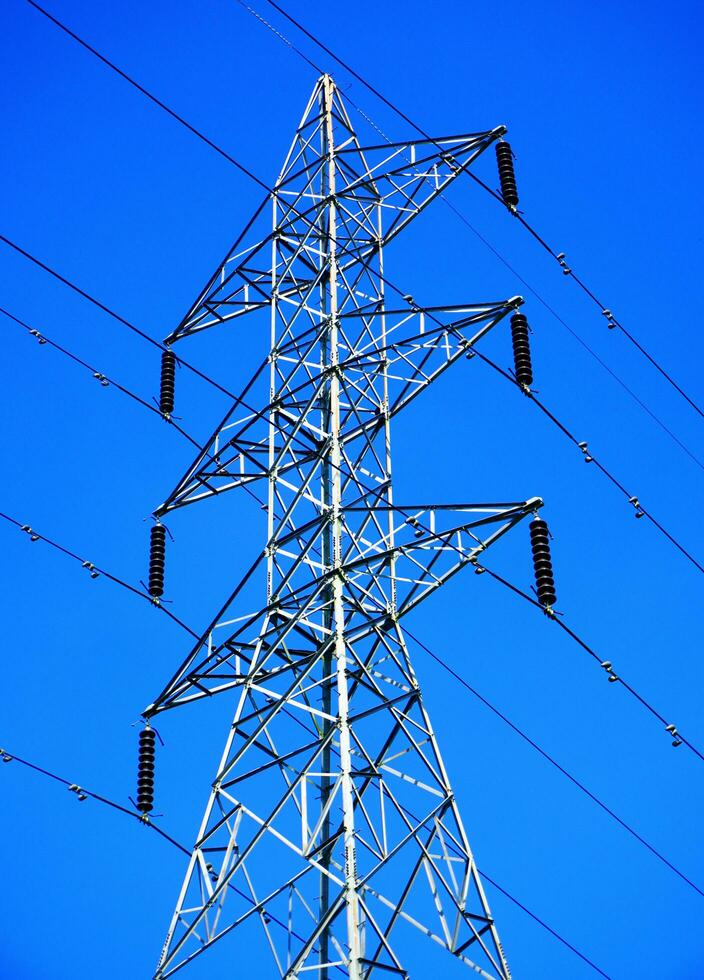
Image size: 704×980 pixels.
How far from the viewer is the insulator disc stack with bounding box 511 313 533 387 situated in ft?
96.8

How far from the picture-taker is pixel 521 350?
29828 millimetres

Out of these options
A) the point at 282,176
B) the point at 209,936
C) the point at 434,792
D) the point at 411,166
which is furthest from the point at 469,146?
the point at 209,936

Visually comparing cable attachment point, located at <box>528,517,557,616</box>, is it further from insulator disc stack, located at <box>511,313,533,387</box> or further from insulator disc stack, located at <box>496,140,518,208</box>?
insulator disc stack, located at <box>496,140,518,208</box>

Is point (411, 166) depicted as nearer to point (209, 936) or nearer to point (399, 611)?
point (399, 611)

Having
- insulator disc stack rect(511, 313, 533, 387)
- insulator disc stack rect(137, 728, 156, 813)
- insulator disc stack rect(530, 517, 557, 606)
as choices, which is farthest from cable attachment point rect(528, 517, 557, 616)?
insulator disc stack rect(137, 728, 156, 813)

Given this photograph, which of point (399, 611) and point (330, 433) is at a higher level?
point (330, 433)

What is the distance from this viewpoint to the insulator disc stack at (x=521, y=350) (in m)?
29.5

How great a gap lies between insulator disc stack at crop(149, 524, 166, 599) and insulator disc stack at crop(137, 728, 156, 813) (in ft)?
10.4

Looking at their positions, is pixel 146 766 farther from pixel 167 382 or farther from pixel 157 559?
pixel 167 382

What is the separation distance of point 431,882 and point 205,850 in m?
3.99

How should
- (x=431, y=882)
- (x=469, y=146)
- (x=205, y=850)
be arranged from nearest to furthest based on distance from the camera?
(x=431, y=882) < (x=205, y=850) < (x=469, y=146)

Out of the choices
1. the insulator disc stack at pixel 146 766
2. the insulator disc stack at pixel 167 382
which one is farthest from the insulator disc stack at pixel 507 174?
the insulator disc stack at pixel 146 766

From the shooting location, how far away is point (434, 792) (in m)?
26.6

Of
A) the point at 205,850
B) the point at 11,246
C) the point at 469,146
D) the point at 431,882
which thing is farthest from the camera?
the point at 469,146
